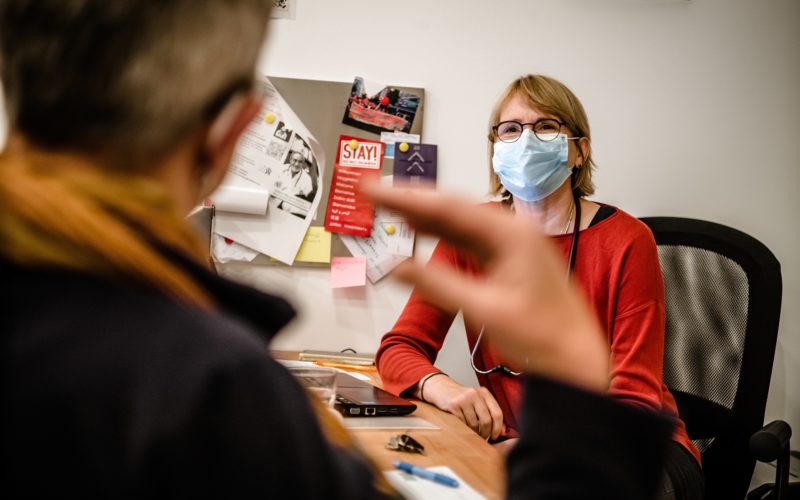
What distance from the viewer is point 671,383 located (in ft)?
5.13

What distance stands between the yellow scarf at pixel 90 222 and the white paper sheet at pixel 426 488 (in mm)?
466

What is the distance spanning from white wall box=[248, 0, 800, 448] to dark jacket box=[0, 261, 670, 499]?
5.24 feet

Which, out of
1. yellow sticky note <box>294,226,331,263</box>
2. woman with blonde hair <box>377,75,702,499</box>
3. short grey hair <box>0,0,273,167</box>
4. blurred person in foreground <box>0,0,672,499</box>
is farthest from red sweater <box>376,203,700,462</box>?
short grey hair <box>0,0,273,167</box>

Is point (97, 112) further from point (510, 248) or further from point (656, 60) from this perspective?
point (656, 60)

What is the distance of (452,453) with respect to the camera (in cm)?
91

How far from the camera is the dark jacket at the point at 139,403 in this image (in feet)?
0.97

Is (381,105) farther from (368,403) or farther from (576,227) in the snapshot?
(368,403)

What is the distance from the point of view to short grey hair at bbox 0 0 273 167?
35cm

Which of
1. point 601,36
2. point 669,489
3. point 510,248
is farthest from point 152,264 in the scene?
point 601,36

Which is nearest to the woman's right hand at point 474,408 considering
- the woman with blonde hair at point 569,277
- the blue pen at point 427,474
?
the woman with blonde hair at point 569,277

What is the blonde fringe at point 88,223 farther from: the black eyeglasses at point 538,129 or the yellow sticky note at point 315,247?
the yellow sticky note at point 315,247

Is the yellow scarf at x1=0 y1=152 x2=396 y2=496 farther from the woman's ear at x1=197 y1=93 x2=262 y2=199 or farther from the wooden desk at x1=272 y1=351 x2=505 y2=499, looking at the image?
the wooden desk at x1=272 y1=351 x2=505 y2=499

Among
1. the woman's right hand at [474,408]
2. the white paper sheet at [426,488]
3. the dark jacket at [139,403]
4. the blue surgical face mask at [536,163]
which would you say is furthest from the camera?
the blue surgical face mask at [536,163]

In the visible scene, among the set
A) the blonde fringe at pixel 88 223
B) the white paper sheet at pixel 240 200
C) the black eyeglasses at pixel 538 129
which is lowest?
the white paper sheet at pixel 240 200
